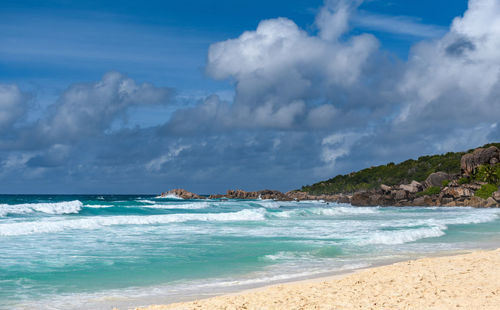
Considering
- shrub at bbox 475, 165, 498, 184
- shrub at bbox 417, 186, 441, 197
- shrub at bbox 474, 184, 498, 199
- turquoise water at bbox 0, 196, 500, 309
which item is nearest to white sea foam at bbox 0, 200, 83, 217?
turquoise water at bbox 0, 196, 500, 309

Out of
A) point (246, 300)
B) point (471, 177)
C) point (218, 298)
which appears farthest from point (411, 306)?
point (471, 177)

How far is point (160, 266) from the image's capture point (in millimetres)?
14648

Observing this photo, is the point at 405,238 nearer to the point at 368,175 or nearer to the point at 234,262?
the point at 234,262

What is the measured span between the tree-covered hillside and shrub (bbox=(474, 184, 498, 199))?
29.0 metres

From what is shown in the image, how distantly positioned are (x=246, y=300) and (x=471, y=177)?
69942mm

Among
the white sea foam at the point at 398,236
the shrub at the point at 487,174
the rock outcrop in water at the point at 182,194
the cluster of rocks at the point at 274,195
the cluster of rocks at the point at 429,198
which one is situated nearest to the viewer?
the white sea foam at the point at 398,236

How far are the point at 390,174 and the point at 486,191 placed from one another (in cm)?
4744

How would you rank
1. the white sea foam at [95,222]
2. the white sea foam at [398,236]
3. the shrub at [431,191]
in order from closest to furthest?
the white sea foam at [398,236]
the white sea foam at [95,222]
the shrub at [431,191]

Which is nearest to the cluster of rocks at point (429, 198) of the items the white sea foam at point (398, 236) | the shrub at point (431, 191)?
the shrub at point (431, 191)

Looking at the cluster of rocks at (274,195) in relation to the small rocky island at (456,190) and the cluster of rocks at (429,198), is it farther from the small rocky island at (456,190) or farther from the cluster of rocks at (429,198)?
the cluster of rocks at (429,198)

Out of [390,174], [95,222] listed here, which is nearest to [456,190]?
[390,174]

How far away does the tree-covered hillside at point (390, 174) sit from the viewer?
317ft

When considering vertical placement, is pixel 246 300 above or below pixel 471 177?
below

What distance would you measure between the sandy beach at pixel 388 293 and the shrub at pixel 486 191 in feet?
176
